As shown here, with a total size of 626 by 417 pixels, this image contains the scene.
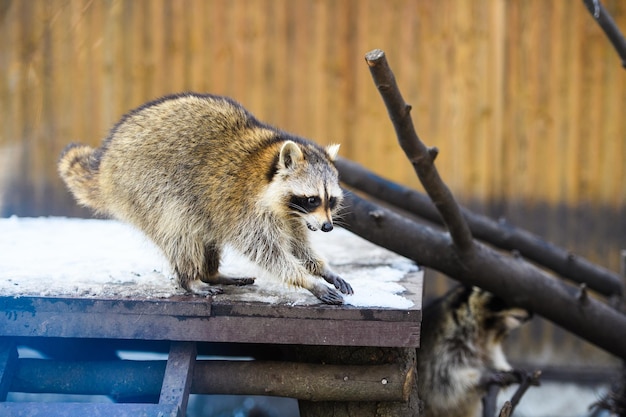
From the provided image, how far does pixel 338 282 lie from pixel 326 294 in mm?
108

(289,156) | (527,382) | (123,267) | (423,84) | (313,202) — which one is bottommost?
(527,382)

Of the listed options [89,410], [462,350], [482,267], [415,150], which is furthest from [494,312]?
[89,410]

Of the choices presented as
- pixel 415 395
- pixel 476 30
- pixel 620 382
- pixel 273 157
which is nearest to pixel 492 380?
pixel 620 382

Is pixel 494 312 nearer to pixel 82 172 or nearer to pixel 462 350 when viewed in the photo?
pixel 462 350

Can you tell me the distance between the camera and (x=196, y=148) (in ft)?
9.84

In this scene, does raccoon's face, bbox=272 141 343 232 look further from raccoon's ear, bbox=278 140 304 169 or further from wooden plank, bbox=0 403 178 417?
wooden plank, bbox=0 403 178 417

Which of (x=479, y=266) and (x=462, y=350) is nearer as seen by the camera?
(x=479, y=266)

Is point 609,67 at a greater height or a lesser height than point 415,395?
greater

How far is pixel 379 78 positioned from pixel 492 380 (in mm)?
1809

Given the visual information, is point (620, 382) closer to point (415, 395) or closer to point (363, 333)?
point (415, 395)

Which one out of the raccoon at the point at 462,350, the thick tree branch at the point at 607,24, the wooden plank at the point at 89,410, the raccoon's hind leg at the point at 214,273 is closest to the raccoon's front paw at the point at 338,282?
the raccoon's hind leg at the point at 214,273

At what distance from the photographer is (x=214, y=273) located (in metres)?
3.13

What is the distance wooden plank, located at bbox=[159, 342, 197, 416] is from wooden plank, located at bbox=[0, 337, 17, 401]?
540 mm

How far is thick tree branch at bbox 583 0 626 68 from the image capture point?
347 cm
